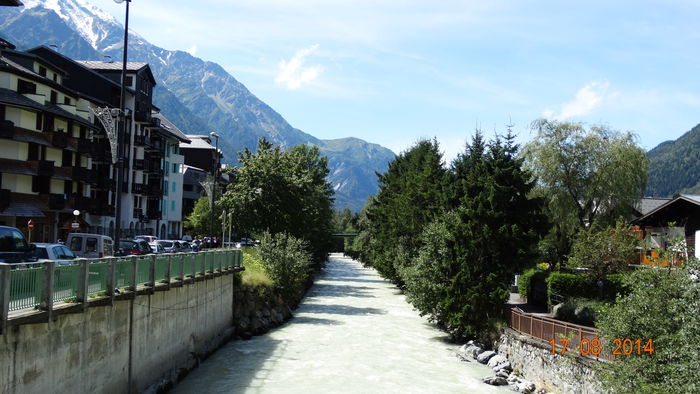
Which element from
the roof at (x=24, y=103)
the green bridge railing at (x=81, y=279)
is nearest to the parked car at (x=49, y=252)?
the green bridge railing at (x=81, y=279)

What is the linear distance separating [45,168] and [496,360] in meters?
36.6

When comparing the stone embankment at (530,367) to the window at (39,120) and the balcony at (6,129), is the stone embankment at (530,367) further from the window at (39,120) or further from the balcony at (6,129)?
the window at (39,120)

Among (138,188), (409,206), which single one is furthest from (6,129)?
(409,206)

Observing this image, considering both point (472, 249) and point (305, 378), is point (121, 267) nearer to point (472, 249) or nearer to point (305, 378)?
point (305, 378)

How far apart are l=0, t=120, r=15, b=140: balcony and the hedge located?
36.2 m

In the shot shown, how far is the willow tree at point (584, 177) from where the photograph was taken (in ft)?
144

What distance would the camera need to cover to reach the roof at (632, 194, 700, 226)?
129 ft

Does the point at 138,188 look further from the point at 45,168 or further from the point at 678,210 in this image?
the point at 678,210

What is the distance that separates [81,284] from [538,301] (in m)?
30.9

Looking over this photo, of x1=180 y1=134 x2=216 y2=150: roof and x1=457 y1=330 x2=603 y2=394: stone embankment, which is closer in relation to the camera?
x1=457 y1=330 x2=603 y2=394: stone embankment

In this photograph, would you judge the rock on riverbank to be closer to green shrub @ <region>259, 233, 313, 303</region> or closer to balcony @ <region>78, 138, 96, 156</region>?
green shrub @ <region>259, 233, 313, 303</region>

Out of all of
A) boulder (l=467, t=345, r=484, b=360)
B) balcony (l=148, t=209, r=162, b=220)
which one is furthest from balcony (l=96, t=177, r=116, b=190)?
boulder (l=467, t=345, r=484, b=360)

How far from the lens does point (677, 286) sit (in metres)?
16.0

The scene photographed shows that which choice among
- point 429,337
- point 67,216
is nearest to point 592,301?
point 429,337
